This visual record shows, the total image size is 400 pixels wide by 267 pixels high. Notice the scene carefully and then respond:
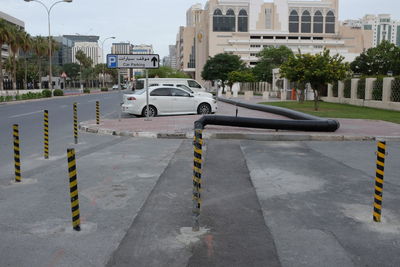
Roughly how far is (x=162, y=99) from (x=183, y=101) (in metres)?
1.13

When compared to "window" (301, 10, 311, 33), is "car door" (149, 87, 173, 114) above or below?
below

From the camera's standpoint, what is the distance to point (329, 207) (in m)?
6.30

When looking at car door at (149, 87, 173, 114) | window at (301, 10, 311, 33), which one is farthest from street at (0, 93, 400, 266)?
window at (301, 10, 311, 33)

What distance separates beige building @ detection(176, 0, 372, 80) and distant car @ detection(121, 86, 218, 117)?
108259 mm

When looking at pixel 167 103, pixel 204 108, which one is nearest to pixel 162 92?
pixel 167 103

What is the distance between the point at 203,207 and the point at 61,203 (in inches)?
82.5

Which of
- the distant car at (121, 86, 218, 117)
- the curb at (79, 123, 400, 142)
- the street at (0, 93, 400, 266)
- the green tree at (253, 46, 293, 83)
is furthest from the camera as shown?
the green tree at (253, 46, 293, 83)

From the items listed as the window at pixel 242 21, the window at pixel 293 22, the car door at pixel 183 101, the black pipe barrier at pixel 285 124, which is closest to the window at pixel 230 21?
the window at pixel 242 21

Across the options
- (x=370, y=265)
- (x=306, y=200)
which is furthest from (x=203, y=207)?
(x=370, y=265)

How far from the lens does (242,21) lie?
136875mm

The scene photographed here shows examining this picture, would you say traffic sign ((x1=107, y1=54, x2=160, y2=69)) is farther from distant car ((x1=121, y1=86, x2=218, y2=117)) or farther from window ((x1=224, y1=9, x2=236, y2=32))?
window ((x1=224, y1=9, x2=236, y2=32))

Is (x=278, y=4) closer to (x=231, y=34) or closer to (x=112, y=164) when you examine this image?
(x=231, y=34)

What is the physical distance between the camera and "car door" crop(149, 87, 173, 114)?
21039 millimetres

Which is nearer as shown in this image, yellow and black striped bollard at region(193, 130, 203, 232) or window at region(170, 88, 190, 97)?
yellow and black striped bollard at region(193, 130, 203, 232)
